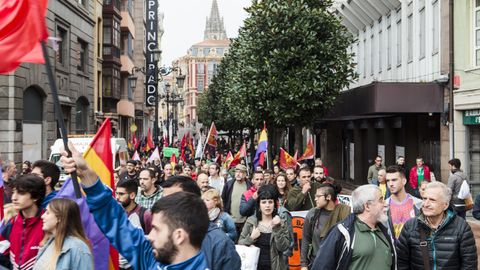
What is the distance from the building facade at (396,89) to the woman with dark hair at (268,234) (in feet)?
33.7

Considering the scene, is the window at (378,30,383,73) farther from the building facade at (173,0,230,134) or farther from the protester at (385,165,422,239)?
the building facade at (173,0,230,134)

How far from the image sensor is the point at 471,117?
695 inches

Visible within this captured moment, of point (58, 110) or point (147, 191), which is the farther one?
point (147, 191)

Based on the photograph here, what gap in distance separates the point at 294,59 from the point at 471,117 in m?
6.62

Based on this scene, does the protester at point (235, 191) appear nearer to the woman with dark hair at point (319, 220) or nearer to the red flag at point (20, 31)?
the woman with dark hair at point (319, 220)

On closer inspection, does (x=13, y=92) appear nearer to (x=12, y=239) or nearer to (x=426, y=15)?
(x=426, y=15)

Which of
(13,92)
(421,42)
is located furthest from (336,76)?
(13,92)

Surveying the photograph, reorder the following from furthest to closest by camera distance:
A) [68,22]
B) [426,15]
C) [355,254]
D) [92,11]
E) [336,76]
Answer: [92,11] → [68,22] → [336,76] → [426,15] → [355,254]

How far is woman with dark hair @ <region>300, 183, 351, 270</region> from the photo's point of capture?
710 cm

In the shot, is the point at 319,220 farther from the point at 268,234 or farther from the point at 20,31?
the point at 20,31

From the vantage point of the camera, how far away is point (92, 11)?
32.9 meters

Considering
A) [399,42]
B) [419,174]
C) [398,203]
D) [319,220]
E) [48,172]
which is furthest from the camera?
[399,42]

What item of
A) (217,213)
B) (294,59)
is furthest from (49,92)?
(217,213)

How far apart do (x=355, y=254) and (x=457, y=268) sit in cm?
111
